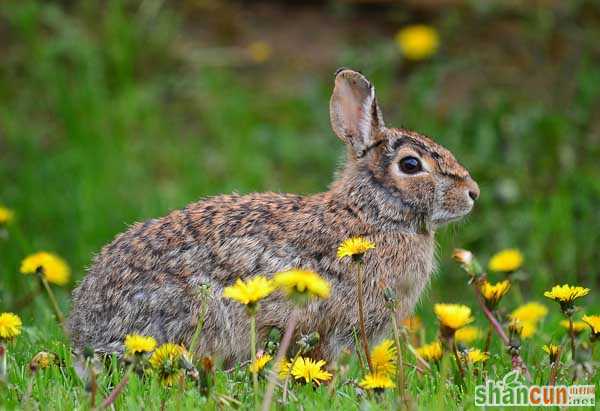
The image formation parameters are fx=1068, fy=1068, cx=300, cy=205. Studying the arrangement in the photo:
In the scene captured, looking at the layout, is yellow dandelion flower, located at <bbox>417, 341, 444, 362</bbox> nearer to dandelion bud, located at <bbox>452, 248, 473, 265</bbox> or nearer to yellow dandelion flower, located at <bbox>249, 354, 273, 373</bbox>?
dandelion bud, located at <bbox>452, 248, 473, 265</bbox>

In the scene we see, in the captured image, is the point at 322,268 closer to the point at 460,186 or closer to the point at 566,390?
the point at 460,186

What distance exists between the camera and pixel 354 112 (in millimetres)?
5539

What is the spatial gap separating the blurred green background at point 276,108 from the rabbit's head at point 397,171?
2.69 m

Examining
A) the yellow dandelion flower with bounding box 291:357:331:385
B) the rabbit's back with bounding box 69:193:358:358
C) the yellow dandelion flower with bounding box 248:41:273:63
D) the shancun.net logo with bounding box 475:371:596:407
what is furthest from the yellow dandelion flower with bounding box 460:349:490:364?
the yellow dandelion flower with bounding box 248:41:273:63

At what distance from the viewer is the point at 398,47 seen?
9414 millimetres

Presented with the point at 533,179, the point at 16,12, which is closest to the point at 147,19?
the point at 16,12

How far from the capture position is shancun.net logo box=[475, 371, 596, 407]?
13.3ft

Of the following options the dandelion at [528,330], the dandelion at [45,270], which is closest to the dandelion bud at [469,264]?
the dandelion at [528,330]

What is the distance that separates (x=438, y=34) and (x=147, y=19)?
262cm

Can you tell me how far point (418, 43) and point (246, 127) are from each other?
1.63 m

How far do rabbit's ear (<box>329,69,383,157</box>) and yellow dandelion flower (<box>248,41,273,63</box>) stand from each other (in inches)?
166

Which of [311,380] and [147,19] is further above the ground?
[147,19]

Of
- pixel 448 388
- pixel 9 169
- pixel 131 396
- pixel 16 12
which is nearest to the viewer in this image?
pixel 131 396

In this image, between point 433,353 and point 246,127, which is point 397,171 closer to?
point 433,353
